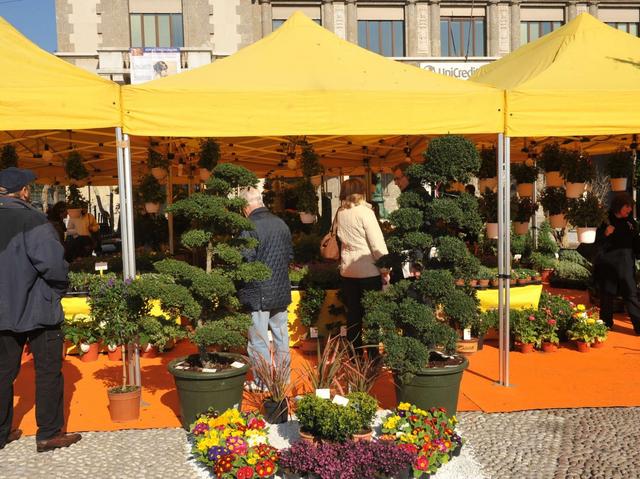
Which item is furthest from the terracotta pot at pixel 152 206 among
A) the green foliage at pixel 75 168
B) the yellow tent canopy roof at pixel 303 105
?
the yellow tent canopy roof at pixel 303 105

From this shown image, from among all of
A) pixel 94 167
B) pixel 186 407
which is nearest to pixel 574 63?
pixel 186 407

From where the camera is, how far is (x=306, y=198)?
8008 mm

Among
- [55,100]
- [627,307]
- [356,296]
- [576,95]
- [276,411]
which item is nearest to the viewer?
[276,411]

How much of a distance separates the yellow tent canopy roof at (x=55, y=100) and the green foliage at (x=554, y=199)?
5.13 m

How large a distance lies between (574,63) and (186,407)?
479 centimetres

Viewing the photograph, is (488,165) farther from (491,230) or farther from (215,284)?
(215,284)

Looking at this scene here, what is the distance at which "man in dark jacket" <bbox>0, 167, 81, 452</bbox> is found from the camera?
383cm

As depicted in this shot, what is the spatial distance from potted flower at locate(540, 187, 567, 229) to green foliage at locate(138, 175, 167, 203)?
4.82m

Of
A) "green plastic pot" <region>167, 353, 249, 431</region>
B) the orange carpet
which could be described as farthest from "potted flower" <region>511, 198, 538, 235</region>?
"green plastic pot" <region>167, 353, 249, 431</region>

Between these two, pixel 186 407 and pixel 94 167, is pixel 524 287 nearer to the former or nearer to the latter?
pixel 186 407

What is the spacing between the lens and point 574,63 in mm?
5867

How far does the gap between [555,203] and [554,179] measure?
0.96 ft

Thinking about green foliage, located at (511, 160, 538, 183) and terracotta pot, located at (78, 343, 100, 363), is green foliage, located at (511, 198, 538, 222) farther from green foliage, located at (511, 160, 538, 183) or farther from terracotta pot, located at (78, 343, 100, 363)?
terracotta pot, located at (78, 343, 100, 363)

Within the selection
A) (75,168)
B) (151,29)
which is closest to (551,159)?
(75,168)
